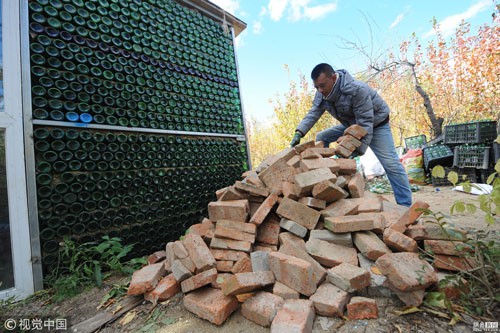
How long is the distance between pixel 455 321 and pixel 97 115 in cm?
320

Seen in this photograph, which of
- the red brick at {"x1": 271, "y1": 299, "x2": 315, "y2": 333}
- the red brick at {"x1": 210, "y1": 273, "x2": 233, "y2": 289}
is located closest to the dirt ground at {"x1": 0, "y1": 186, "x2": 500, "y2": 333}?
the red brick at {"x1": 271, "y1": 299, "x2": 315, "y2": 333}

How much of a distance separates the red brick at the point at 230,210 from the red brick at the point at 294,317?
0.76 metres

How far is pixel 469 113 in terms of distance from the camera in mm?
8133

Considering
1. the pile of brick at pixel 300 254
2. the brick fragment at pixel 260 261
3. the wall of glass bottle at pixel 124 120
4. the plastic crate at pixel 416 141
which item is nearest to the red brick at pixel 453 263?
the pile of brick at pixel 300 254

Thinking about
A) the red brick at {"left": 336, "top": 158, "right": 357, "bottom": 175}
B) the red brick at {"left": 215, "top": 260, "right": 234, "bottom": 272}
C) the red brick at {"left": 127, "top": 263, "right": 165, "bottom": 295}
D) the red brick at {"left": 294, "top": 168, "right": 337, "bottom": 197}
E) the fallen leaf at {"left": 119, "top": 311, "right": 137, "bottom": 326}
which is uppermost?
the red brick at {"left": 336, "top": 158, "right": 357, "bottom": 175}

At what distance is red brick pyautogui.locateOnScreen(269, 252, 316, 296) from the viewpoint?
1373 millimetres

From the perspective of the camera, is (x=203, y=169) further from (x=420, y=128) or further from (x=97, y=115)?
(x=420, y=128)

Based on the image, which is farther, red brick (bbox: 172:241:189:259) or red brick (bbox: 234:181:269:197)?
red brick (bbox: 234:181:269:197)

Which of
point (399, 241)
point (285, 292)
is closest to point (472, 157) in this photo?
point (399, 241)

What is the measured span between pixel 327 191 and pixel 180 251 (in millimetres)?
1252

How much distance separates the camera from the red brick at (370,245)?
1.51 m

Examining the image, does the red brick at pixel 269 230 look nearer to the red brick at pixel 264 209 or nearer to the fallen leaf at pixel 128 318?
the red brick at pixel 264 209

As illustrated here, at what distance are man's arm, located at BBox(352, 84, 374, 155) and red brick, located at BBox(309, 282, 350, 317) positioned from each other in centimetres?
158

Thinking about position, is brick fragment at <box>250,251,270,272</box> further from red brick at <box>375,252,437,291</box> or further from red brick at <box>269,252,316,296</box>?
red brick at <box>375,252,437,291</box>
